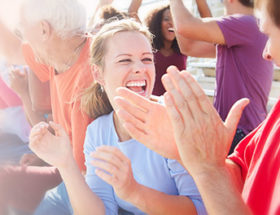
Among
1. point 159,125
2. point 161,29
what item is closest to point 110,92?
point 159,125

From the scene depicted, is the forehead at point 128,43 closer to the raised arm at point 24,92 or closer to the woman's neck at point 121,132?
the woman's neck at point 121,132

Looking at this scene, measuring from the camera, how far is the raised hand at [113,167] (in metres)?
0.65

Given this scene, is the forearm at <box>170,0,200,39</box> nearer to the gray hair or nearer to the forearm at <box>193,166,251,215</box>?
the gray hair

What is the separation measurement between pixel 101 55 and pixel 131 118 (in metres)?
0.49

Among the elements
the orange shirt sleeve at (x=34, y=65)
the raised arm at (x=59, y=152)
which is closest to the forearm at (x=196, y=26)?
the orange shirt sleeve at (x=34, y=65)

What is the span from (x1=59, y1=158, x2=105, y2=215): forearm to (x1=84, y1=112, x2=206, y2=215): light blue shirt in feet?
0.15

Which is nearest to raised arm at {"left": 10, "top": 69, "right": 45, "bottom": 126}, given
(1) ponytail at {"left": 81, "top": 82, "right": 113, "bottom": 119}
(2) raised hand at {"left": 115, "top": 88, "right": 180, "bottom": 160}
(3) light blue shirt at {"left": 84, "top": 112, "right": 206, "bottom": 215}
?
(1) ponytail at {"left": 81, "top": 82, "right": 113, "bottom": 119}

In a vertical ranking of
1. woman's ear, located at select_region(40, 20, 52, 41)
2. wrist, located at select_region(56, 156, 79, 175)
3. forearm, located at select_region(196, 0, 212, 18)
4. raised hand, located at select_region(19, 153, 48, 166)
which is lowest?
raised hand, located at select_region(19, 153, 48, 166)

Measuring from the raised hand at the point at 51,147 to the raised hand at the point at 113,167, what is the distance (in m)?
0.20

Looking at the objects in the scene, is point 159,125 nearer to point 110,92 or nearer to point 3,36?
point 110,92

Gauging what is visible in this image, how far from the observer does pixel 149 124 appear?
2.35ft

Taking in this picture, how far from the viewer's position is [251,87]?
134 centimetres

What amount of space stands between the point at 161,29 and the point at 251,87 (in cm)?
85

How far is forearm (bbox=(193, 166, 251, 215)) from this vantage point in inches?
22.4
